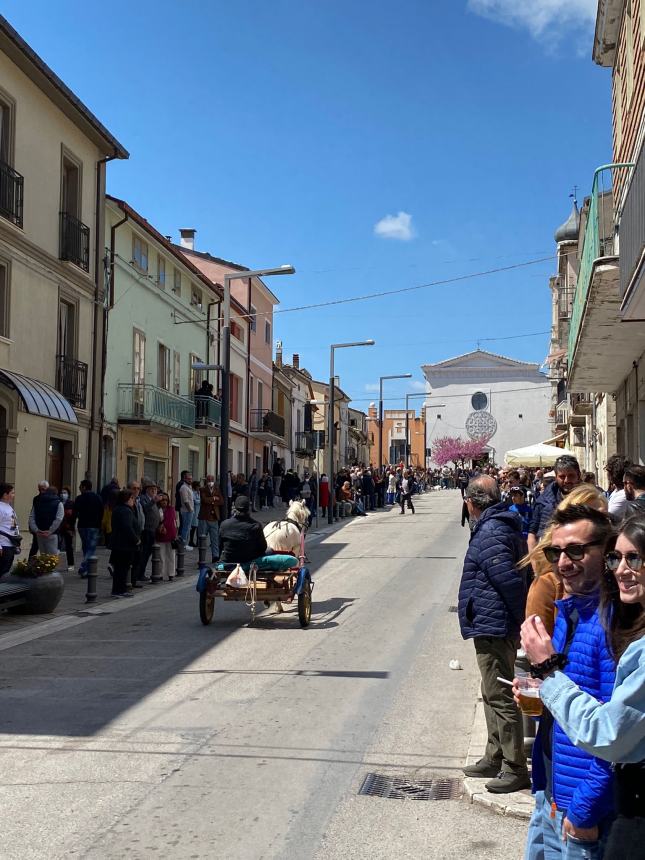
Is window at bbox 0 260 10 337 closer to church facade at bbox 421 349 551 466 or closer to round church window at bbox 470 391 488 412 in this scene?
church facade at bbox 421 349 551 466

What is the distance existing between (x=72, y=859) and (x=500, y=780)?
2414mm

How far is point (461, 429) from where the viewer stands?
99.6 m

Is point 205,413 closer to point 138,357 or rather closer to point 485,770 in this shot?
point 138,357

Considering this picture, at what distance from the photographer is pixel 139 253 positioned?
27750mm

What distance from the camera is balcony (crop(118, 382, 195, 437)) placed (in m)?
25.9

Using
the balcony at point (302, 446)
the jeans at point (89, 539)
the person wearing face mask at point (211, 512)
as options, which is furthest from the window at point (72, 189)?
the balcony at point (302, 446)

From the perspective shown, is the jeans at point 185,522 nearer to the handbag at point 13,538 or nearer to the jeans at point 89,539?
the jeans at point 89,539

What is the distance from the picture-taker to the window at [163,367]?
29.7 metres

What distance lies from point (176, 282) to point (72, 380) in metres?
9.93

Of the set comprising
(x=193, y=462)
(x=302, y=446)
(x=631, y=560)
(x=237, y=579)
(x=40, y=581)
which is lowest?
(x=40, y=581)

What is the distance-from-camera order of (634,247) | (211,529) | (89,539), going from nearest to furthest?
(634,247), (89,539), (211,529)

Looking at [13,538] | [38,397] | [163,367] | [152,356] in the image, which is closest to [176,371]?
[163,367]

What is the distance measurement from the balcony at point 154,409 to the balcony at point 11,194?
7149 mm

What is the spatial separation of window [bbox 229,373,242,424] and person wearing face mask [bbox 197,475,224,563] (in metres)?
19.7
